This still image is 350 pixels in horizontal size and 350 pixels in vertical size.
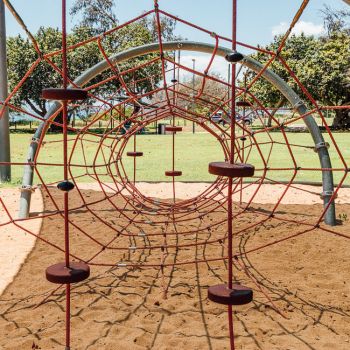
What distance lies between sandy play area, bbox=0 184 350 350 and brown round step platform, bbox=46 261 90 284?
65cm

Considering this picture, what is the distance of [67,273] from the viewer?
207 cm

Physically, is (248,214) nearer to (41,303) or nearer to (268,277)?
(268,277)

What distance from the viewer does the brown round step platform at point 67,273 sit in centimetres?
204

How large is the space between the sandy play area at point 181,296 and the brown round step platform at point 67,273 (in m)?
0.65

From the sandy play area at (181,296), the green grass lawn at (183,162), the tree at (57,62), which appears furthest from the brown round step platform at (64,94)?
the tree at (57,62)

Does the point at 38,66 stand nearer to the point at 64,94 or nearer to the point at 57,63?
the point at 57,63

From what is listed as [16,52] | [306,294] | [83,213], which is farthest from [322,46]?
[306,294]

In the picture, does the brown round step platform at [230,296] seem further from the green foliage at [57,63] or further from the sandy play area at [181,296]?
the green foliage at [57,63]

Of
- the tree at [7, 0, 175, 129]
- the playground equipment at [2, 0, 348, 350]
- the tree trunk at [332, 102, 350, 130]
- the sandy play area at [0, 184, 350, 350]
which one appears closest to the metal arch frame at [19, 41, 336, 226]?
the playground equipment at [2, 0, 348, 350]

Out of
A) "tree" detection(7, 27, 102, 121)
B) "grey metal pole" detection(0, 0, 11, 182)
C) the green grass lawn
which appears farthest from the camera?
"tree" detection(7, 27, 102, 121)

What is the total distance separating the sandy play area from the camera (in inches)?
105

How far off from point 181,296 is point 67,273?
1.38 metres

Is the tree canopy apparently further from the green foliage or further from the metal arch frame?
the metal arch frame

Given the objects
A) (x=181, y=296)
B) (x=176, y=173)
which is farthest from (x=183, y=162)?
(x=181, y=296)
